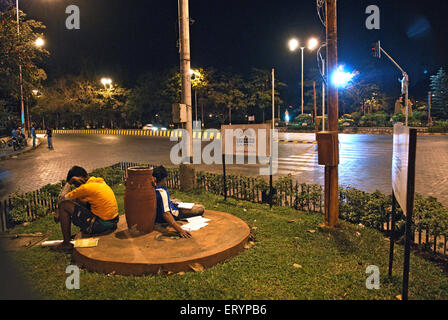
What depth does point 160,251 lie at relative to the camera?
15.5 ft

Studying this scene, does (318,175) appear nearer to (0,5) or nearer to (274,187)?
(274,187)

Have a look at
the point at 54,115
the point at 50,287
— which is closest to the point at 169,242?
the point at 50,287

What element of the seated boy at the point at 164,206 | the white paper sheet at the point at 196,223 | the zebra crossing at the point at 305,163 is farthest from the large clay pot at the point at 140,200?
the zebra crossing at the point at 305,163

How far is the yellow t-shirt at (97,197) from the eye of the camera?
17.1 feet

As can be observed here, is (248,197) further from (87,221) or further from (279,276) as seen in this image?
(279,276)

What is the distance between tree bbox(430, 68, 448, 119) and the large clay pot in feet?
178

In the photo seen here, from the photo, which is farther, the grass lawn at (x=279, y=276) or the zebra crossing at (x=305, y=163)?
the zebra crossing at (x=305, y=163)

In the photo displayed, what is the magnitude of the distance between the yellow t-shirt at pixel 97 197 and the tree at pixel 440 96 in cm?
5440

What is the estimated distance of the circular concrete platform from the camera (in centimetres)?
440

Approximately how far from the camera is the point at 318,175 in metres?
12.5

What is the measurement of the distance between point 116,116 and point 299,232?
216 ft

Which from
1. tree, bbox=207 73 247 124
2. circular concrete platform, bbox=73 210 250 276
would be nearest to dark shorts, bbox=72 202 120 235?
circular concrete platform, bbox=73 210 250 276

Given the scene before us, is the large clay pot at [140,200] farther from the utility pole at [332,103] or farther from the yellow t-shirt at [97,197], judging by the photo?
the utility pole at [332,103]

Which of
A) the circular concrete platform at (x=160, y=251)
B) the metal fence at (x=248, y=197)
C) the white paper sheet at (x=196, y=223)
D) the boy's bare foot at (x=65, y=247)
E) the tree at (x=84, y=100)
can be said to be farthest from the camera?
the tree at (x=84, y=100)
